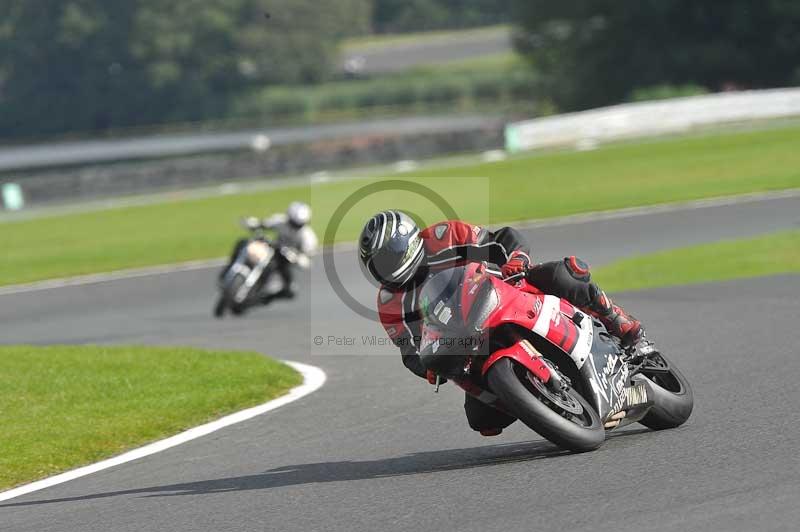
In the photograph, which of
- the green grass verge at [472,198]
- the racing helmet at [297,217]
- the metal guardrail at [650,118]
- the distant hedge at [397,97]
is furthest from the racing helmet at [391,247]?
the distant hedge at [397,97]

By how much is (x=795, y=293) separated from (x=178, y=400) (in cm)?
597

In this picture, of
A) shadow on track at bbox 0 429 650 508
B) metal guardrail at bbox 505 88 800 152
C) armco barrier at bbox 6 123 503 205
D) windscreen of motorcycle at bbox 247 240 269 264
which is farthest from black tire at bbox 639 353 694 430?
armco barrier at bbox 6 123 503 205

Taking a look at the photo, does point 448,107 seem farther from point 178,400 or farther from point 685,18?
point 178,400

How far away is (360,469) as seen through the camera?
6.79 m

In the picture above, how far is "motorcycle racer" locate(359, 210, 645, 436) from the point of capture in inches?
245

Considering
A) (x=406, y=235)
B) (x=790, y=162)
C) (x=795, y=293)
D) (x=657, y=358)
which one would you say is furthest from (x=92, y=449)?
(x=790, y=162)

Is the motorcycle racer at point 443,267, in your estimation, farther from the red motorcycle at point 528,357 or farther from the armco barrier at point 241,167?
the armco barrier at point 241,167

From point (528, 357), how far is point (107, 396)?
4.43 metres

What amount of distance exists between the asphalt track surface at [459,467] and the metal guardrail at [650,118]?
919 inches

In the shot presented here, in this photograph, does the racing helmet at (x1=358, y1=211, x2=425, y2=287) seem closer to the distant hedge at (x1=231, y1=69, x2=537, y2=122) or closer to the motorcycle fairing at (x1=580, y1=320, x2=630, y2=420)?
the motorcycle fairing at (x1=580, y1=320, x2=630, y2=420)

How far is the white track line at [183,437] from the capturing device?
7.17 m

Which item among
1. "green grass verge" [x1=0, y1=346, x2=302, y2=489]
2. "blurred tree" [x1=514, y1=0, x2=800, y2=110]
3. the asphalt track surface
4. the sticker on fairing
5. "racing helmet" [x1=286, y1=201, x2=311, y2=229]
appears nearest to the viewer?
the asphalt track surface

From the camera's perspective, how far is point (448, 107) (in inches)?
2699

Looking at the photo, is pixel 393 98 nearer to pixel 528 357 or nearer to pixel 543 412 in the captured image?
pixel 528 357
